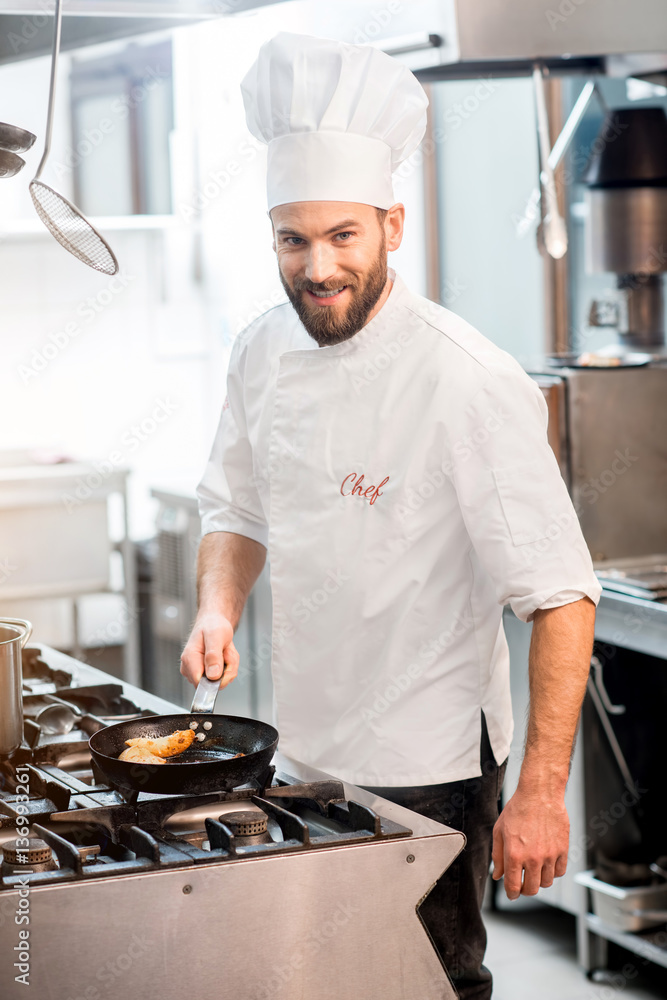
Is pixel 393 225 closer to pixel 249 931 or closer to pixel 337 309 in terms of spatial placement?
pixel 337 309

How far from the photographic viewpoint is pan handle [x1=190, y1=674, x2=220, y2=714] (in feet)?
4.65

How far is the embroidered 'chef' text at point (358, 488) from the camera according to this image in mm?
1568

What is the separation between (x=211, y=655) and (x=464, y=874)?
1.46ft

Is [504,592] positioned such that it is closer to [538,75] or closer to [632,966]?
[538,75]

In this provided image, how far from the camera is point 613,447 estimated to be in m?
2.66

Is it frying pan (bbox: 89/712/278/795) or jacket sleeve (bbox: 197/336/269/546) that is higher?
jacket sleeve (bbox: 197/336/269/546)

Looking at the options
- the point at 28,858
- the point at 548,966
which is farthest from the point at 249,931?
the point at 548,966

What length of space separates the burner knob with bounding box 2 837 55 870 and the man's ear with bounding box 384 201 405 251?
0.97 metres

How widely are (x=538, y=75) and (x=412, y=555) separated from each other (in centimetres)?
122

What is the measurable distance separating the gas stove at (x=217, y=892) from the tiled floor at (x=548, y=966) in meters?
1.60

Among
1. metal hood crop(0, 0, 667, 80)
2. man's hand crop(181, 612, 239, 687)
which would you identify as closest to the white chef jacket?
man's hand crop(181, 612, 239, 687)

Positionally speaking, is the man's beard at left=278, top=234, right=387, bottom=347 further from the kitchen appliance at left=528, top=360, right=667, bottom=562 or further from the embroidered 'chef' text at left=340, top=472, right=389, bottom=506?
the kitchen appliance at left=528, top=360, right=667, bottom=562

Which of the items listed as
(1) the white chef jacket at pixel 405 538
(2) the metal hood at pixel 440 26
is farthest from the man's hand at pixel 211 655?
(2) the metal hood at pixel 440 26

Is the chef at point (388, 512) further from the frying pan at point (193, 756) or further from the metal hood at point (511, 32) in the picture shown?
the metal hood at point (511, 32)
